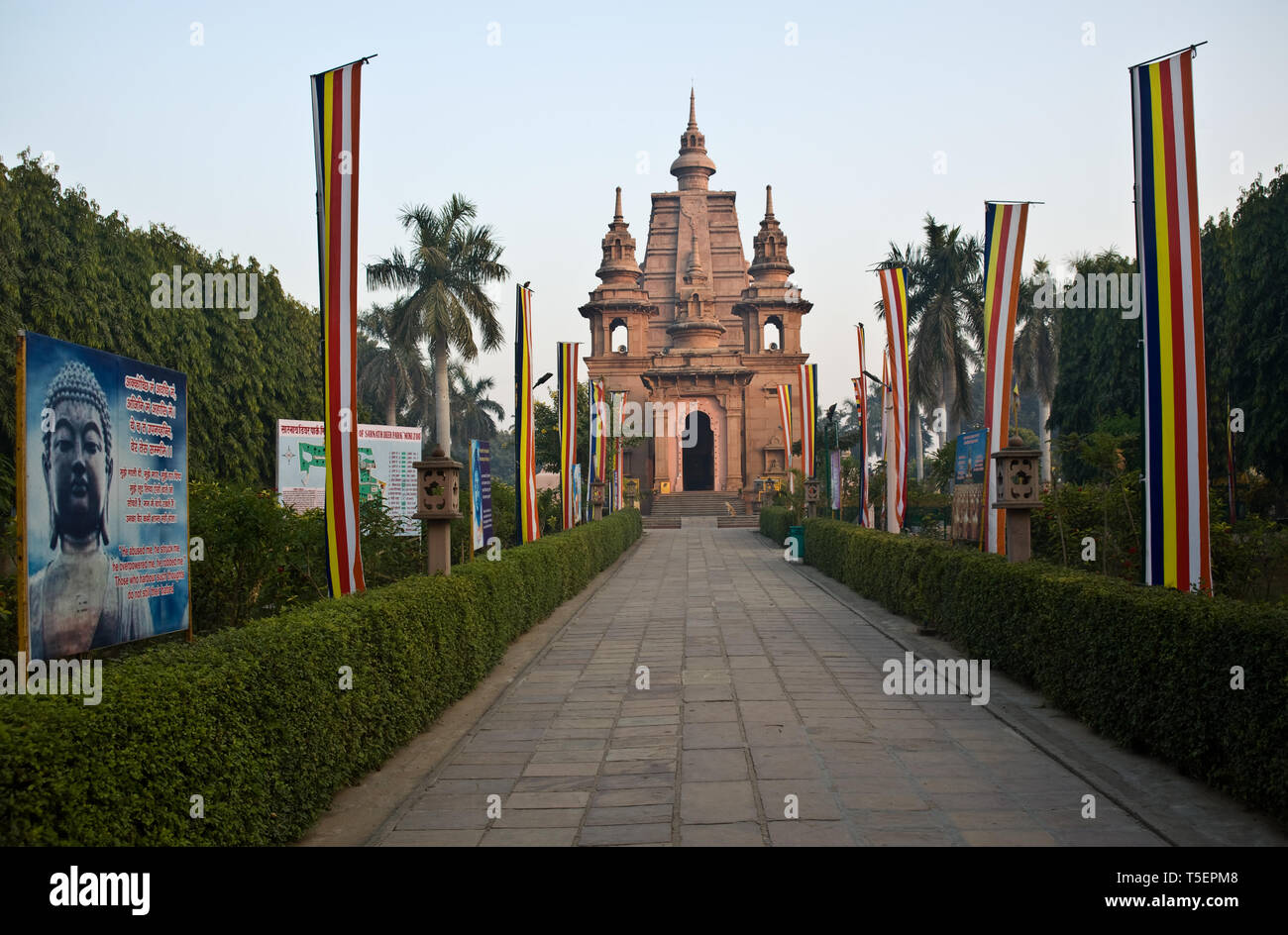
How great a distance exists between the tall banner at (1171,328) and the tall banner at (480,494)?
7539mm

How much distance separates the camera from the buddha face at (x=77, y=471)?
5.19 metres

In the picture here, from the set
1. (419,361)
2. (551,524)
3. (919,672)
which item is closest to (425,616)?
(919,672)

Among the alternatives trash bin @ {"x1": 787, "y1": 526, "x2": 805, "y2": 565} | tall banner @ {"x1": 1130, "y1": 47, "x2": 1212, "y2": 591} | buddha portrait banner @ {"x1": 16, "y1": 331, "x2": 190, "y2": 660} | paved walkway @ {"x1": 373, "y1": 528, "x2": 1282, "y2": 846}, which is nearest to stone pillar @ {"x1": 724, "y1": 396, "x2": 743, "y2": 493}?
trash bin @ {"x1": 787, "y1": 526, "x2": 805, "y2": 565}

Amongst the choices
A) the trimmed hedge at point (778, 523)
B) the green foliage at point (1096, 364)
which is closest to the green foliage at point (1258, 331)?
the green foliage at point (1096, 364)

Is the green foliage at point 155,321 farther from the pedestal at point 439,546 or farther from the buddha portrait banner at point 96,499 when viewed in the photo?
the buddha portrait banner at point 96,499

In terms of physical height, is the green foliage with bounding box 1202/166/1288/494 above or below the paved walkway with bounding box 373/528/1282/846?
above

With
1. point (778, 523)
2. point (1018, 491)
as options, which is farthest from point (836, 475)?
point (1018, 491)

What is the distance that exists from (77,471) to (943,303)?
40358 mm

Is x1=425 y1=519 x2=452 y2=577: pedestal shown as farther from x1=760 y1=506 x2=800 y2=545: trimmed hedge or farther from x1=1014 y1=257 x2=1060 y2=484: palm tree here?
x1=1014 y1=257 x2=1060 y2=484: palm tree

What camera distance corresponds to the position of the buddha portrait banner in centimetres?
501

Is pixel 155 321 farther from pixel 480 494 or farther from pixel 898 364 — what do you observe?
pixel 898 364

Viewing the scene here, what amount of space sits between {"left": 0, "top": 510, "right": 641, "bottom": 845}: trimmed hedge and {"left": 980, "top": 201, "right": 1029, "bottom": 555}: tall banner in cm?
692

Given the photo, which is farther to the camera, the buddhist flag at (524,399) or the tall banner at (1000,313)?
the buddhist flag at (524,399)

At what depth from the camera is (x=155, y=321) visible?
1085 inches
